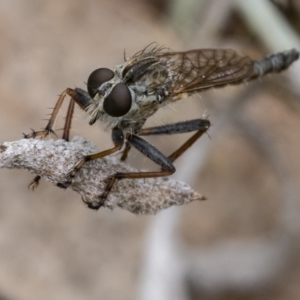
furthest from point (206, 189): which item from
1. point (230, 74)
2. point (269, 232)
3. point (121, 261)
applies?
point (230, 74)

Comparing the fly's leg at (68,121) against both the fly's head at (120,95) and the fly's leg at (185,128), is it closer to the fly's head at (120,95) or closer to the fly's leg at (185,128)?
the fly's head at (120,95)

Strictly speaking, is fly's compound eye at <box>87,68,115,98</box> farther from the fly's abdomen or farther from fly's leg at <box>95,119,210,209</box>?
the fly's abdomen

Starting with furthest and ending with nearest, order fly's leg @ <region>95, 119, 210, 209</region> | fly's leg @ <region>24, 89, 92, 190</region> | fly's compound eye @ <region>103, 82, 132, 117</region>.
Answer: fly's compound eye @ <region>103, 82, 132, 117</region> → fly's leg @ <region>24, 89, 92, 190</region> → fly's leg @ <region>95, 119, 210, 209</region>

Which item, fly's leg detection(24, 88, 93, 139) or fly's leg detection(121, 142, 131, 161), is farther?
fly's leg detection(121, 142, 131, 161)

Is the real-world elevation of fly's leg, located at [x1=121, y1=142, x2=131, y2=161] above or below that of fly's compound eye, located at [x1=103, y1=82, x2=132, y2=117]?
below

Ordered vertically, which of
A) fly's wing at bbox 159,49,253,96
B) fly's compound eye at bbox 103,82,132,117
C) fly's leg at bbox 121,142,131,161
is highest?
fly's wing at bbox 159,49,253,96

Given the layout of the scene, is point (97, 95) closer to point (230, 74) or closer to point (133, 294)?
point (230, 74)

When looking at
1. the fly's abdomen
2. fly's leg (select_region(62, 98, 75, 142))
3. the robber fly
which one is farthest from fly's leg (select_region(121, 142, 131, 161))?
the fly's abdomen

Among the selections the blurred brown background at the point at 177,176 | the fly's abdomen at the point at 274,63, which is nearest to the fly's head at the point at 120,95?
the blurred brown background at the point at 177,176
